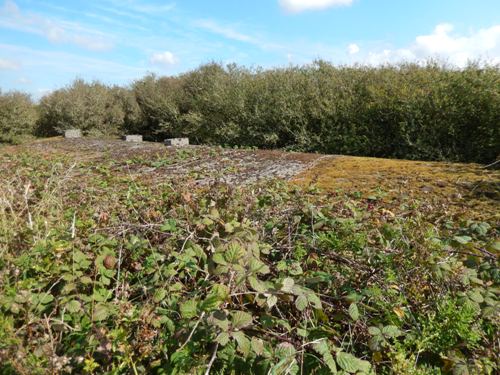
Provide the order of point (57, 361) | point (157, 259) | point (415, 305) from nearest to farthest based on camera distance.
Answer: point (57, 361) → point (415, 305) → point (157, 259)

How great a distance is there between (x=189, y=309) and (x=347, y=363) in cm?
67

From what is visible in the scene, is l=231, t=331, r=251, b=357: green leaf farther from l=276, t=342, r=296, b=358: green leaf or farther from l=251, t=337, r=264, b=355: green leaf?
l=276, t=342, r=296, b=358: green leaf

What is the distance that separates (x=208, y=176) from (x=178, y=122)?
12.6 metres

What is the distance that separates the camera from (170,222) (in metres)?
2.42

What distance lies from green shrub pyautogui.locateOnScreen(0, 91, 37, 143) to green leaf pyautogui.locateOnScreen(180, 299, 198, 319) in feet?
72.4

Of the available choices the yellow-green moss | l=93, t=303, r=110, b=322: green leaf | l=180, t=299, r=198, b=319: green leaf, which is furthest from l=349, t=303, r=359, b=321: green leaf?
the yellow-green moss

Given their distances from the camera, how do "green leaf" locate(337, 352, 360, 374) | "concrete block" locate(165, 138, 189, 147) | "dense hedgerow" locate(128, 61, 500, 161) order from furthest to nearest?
"concrete block" locate(165, 138, 189, 147), "dense hedgerow" locate(128, 61, 500, 161), "green leaf" locate(337, 352, 360, 374)

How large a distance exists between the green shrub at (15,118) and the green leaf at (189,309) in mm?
22082

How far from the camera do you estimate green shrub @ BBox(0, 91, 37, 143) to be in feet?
66.1

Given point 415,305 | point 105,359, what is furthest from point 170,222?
point 415,305

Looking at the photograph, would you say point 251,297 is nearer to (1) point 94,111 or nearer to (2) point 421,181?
(2) point 421,181

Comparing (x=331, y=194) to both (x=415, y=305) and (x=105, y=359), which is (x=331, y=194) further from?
(x=105, y=359)

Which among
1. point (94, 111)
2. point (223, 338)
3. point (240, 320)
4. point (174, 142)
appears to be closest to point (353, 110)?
point (174, 142)

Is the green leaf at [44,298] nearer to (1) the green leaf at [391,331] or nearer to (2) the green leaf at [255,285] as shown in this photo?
(2) the green leaf at [255,285]
